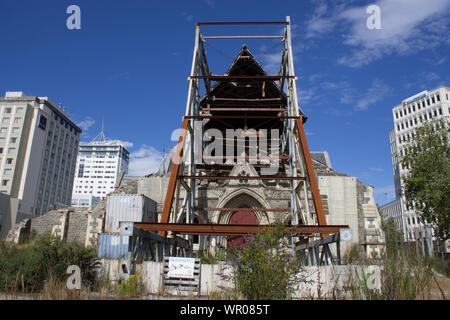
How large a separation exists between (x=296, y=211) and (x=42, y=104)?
3948 inches

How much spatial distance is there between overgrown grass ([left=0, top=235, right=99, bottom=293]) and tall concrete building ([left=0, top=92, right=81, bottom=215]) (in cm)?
8111

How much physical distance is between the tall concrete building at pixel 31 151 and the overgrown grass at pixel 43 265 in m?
81.1

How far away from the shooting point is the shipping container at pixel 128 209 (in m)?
20.0

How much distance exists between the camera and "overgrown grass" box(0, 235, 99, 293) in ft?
27.6

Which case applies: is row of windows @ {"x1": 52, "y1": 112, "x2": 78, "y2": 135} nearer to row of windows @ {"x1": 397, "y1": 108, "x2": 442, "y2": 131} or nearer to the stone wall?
row of windows @ {"x1": 397, "y1": 108, "x2": 442, "y2": 131}

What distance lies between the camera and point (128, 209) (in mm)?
20578

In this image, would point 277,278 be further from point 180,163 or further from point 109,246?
point 109,246

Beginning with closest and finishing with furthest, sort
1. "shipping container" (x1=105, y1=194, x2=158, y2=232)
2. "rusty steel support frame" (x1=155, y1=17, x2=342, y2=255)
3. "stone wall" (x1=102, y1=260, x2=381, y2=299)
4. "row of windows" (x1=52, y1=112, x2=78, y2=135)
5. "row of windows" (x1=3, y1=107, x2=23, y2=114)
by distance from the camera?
"stone wall" (x1=102, y1=260, x2=381, y2=299) → "rusty steel support frame" (x1=155, y1=17, x2=342, y2=255) → "shipping container" (x1=105, y1=194, x2=158, y2=232) → "row of windows" (x1=3, y1=107, x2=23, y2=114) → "row of windows" (x1=52, y1=112, x2=78, y2=135)

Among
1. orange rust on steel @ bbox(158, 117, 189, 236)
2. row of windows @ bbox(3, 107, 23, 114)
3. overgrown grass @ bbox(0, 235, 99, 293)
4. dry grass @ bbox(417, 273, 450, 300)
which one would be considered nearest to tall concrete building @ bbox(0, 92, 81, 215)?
row of windows @ bbox(3, 107, 23, 114)

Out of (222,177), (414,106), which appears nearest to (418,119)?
(414,106)

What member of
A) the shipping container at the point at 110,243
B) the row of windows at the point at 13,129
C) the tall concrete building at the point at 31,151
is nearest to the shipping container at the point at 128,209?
the shipping container at the point at 110,243

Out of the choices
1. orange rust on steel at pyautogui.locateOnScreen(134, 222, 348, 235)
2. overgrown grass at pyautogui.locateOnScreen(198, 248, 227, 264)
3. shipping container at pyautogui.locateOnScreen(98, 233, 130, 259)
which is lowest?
overgrown grass at pyautogui.locateOnScreen(198, 248, 227, 264)
